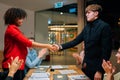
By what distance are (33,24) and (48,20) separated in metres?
0.76

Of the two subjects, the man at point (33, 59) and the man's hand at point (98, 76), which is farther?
the man at point (33, 59)

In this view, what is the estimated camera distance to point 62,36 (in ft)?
34.4

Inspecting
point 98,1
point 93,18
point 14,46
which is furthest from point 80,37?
point 98,1

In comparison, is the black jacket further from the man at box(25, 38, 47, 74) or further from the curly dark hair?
the man at box(25, 38, 47, 74)

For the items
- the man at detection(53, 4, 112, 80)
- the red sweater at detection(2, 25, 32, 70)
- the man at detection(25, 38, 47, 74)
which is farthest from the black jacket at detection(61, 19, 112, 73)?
the man at detection(25, 38, 47, 74)

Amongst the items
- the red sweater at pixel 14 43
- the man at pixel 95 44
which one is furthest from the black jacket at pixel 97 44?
the red sweater at pixel 14 43

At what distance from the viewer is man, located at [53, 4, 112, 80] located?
2746 millimetres

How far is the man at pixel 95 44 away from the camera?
108 inches

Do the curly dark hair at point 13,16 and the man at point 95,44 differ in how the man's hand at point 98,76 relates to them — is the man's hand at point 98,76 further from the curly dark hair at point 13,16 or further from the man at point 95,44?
the curly dark hair at point 13,16

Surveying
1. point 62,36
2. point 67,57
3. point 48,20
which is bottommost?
point 67,57

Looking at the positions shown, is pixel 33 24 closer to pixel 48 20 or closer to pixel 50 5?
pixel 48 20

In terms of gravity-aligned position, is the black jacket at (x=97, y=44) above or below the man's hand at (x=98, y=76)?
above

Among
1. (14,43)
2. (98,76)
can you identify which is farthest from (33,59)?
(98,76)

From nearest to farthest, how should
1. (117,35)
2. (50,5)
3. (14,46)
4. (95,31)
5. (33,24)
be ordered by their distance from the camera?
(14,46)
(95,31)
(117,35)
(50,5)
(33,24)
